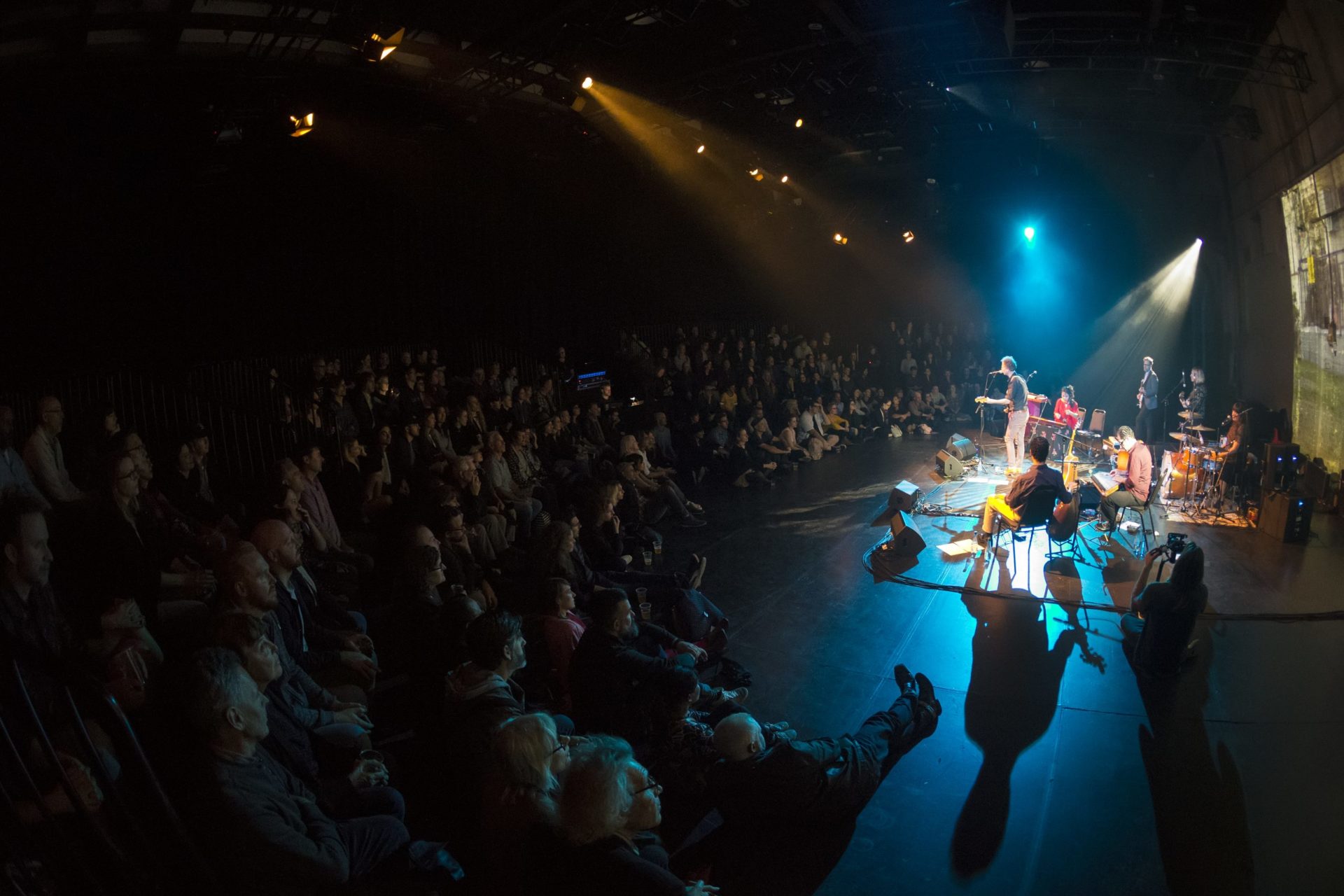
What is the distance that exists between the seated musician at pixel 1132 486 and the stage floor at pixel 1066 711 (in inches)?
13.9

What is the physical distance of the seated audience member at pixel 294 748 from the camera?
257cm

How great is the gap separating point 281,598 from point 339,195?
28.4ft

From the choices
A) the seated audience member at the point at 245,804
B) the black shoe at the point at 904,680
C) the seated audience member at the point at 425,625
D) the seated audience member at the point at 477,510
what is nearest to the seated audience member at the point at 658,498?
the seated audience member at the point at 477,510

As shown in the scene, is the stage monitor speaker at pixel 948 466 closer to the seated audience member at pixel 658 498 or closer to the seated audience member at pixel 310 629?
the seated audience member at pixel 658 498

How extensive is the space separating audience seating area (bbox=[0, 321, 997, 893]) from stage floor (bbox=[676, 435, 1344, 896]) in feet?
1.44

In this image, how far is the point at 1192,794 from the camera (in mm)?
3496

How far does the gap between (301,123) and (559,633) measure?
717 centimetres

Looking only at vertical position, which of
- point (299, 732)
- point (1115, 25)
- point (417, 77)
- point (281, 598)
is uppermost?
point (417, 77)

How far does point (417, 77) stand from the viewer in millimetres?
9039

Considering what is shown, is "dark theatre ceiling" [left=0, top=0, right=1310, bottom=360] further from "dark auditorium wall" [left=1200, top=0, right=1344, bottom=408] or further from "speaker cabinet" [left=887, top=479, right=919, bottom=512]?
"speaker cabinet" [left=887, top=479, right=919, bottom=512]

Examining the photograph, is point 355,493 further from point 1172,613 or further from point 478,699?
point 1172,613

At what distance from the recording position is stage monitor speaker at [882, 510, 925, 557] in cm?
698

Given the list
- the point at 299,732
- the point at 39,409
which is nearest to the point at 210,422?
the point at 39,409

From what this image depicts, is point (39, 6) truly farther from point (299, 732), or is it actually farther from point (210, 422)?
point (299, 732)
